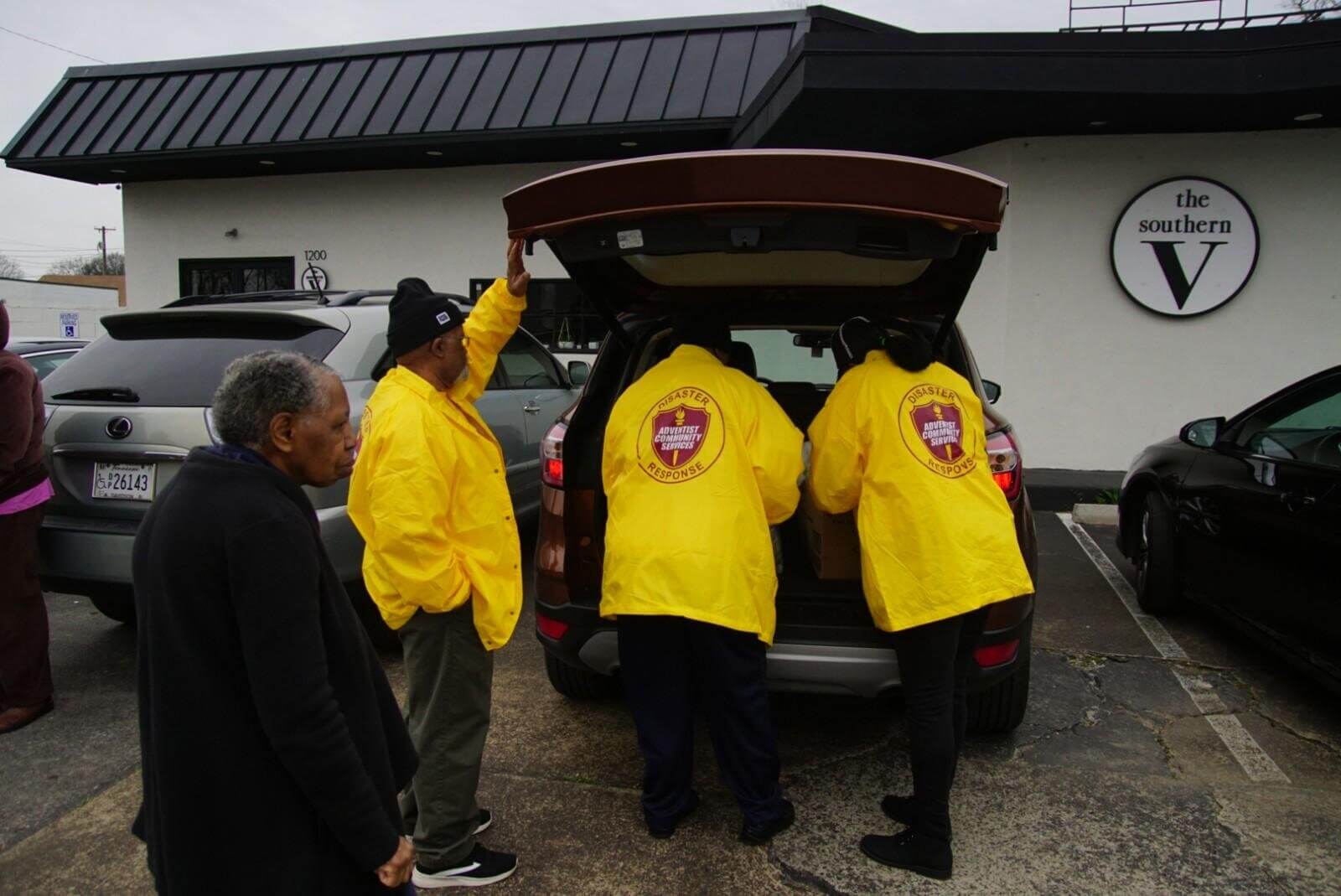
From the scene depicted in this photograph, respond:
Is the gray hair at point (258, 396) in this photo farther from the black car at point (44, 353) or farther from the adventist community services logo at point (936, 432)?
the black car at point (44, 353)

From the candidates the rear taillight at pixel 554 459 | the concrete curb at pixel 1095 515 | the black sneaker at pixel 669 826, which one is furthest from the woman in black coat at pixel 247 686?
the concrete curb at pixel 1095 515

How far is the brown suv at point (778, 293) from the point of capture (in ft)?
7.91

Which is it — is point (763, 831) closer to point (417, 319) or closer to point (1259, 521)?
point (417, 319)

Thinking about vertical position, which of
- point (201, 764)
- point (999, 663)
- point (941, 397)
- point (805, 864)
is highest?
point (941, 397)

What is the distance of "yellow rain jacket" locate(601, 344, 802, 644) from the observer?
2.71 metres

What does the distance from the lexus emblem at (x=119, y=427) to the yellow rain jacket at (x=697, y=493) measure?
7.61 feet

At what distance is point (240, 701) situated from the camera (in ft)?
4.90

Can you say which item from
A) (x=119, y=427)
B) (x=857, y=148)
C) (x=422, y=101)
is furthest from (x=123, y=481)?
(x=422, y=101)

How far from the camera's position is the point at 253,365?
5.30ft

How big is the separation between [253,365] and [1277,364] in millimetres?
8999

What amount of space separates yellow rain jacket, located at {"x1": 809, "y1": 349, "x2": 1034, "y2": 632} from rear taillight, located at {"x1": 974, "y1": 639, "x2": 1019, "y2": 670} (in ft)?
1.36

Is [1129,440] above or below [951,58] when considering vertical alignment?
below

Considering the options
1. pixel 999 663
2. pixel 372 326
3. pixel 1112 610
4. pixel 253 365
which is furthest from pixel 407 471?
pixel 1112 610

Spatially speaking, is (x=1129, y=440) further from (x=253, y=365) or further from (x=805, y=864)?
(x=253, y=365)
